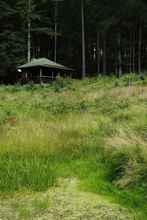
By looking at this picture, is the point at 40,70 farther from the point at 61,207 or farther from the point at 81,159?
the point at 61,207

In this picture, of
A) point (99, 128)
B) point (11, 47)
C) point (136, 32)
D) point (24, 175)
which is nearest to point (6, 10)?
point (11, 47)

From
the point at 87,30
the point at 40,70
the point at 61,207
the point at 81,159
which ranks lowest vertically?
the point at 61,207

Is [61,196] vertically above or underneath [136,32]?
underneath

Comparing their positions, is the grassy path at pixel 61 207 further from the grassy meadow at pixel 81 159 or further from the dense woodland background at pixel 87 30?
the dense woodland background at pixel 87 30

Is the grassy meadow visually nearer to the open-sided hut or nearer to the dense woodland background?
the open-sided hut

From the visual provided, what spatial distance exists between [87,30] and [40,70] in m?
11.1

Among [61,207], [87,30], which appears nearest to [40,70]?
[87,30]

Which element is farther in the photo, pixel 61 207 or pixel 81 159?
pixel 81 159

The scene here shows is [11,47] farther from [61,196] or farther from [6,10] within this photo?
[61,196]

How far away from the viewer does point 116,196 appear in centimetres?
570

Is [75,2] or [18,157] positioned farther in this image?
[75,2]

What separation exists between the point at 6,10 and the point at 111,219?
39.3 meters

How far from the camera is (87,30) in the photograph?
43594 mm

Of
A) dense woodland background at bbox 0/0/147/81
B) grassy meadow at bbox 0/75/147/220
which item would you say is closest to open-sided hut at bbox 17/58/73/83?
dense woodland background at bbox 0/0/147/81
